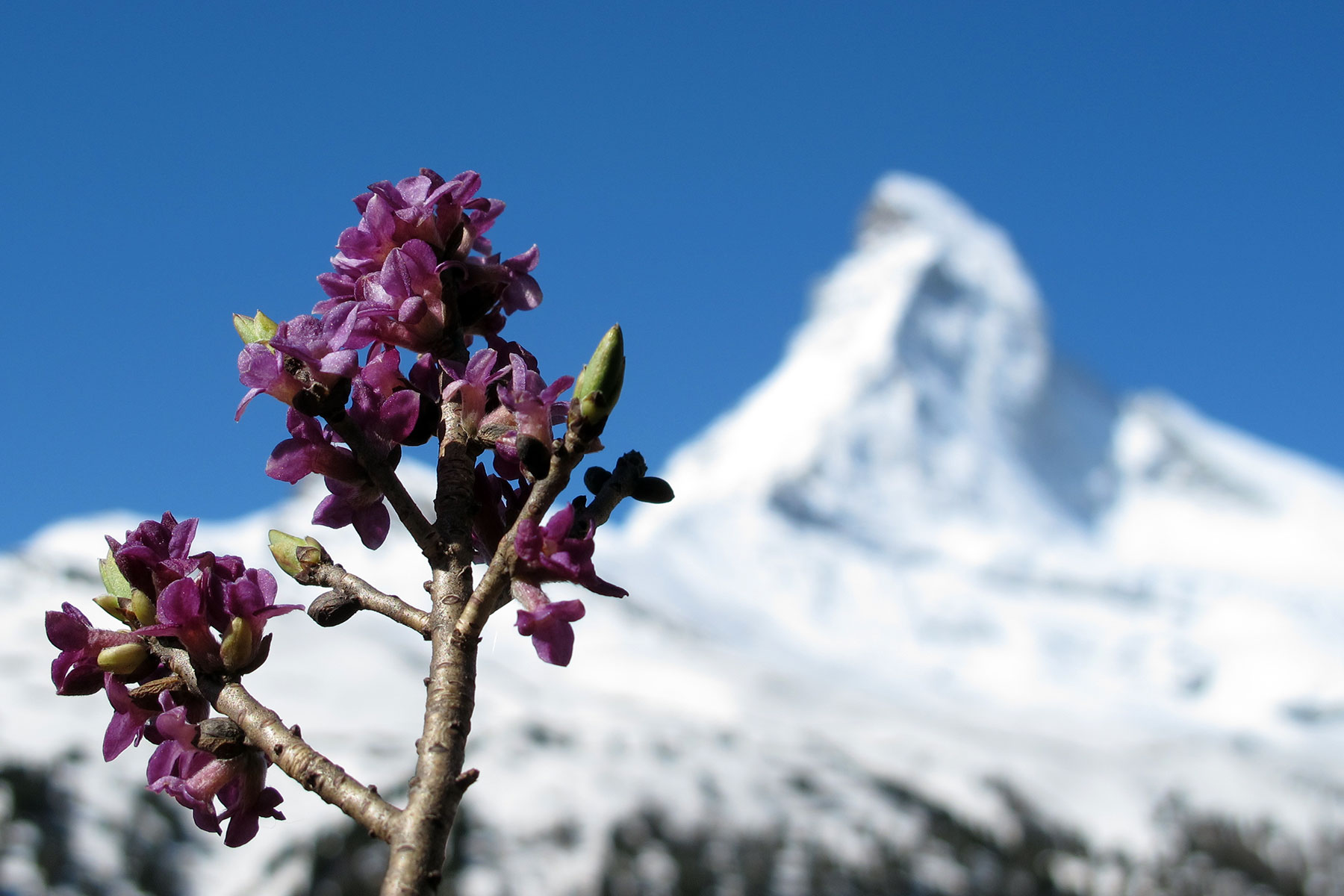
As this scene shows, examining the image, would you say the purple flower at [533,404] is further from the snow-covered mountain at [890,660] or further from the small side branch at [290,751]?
the snow-covered mountain at [890,660]

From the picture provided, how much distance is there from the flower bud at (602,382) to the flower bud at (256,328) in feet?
0.90

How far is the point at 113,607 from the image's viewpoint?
0.96m

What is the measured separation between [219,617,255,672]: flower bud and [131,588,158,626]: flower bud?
0.07 m

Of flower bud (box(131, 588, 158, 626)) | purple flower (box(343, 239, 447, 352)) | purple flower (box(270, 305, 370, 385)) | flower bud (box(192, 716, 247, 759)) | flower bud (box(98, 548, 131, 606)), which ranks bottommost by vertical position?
flower bud (box(192, 716, 247, 759))

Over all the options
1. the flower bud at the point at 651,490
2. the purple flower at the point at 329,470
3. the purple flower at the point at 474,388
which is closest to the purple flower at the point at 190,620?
the purple flower at the point at 329,470

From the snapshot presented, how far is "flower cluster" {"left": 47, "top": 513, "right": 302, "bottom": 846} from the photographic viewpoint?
34.4 inches

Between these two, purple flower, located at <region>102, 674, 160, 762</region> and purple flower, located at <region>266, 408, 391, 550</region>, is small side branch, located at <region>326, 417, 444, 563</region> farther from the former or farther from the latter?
purple flower, located at <region>102, 674, 160, 762</region>

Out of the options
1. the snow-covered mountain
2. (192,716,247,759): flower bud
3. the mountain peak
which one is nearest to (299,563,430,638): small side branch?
(192,716,247,759): flower bud

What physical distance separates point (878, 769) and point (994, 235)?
46787 mm

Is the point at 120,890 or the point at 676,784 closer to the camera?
the point at 120,890

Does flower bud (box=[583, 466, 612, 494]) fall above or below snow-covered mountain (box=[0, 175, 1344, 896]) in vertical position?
below

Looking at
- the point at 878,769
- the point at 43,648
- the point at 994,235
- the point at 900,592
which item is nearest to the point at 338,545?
the point at 43,648

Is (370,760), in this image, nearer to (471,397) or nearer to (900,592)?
(471,397)

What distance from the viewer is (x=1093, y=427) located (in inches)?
1823
